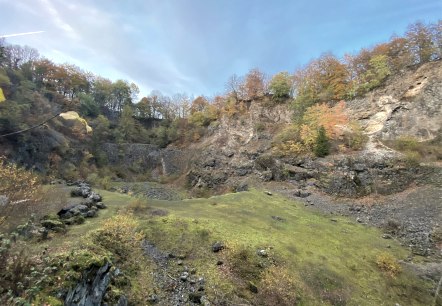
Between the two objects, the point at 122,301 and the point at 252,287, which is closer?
the point at 122,301

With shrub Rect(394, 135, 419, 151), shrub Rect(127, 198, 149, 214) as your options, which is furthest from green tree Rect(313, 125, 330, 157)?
shrub Rect(127, 198, 149, 214)

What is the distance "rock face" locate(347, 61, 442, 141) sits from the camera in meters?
28.3

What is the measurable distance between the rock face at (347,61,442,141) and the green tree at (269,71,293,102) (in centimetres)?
1175

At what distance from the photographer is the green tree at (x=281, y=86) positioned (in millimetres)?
43250

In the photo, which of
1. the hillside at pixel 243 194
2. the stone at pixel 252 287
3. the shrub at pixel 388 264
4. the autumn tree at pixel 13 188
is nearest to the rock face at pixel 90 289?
the hillside at pixel 243 194

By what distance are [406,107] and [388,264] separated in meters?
23.3

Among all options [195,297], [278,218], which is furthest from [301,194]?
[195,297]

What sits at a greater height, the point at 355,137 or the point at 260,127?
the point at 260,127

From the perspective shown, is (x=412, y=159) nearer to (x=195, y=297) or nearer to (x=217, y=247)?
(x=217, y=247)

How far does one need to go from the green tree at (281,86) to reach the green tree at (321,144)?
15.1 metres

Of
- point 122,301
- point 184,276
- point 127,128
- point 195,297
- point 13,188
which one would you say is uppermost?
point 127,128

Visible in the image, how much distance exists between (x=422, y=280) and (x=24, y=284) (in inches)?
647

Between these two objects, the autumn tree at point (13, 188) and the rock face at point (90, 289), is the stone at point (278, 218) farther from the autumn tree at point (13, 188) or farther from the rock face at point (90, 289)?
the autumn tree at point (13, 188)

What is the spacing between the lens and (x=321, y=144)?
29.2 m
